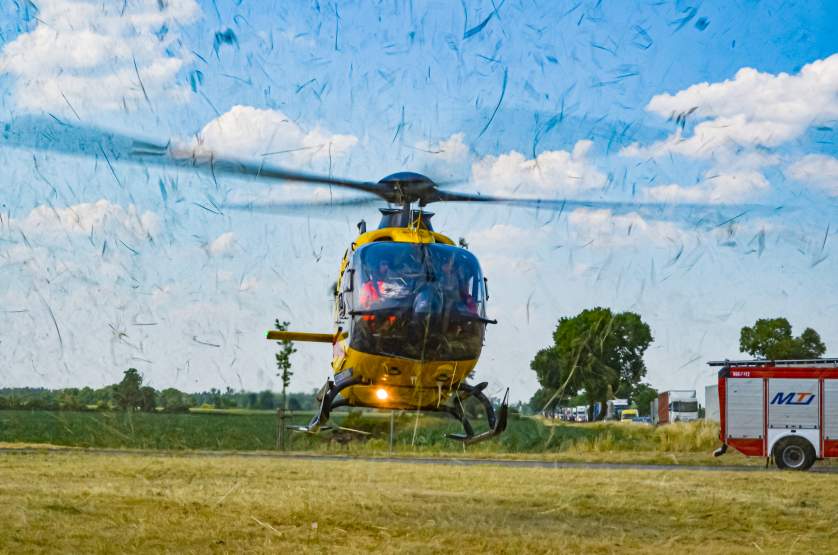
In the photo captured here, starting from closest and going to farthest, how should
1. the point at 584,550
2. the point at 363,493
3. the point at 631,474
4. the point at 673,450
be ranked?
the point at 584,550
the point at 363,493
the point at 631,474
the point at 673,450

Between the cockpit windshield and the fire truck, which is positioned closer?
the cockpit windshield

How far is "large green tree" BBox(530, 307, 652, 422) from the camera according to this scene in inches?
1336

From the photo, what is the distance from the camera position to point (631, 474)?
23.5 meters

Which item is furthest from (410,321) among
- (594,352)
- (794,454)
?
(594,352)

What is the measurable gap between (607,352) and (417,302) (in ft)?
89.1

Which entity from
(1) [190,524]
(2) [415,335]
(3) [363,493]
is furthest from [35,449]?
(2) [415,335]

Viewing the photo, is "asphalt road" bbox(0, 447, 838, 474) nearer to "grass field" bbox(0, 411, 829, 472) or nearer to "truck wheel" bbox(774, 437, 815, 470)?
"truck wheel" bbox(774, 437, 815, 470)

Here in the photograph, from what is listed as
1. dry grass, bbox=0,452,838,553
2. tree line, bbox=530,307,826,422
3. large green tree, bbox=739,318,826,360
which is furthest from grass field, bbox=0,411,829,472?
large green tree, bbox=739,318,826,360

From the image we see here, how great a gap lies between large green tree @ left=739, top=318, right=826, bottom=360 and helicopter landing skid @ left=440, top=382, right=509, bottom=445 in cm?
6711

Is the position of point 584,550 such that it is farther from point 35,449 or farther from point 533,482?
point 35,449

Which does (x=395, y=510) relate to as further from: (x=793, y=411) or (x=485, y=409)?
(x=793, y=411)

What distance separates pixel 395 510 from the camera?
15.1 meters

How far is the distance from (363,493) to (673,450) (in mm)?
21246

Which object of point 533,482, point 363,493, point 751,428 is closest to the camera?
point 363,493
